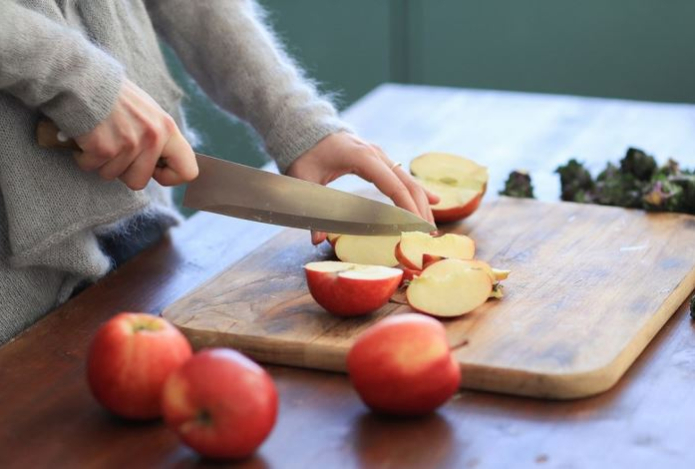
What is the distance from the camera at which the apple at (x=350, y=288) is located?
50.5 inches

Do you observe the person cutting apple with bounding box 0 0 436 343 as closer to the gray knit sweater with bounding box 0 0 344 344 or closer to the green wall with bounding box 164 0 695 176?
the gray knit sweater with bounding box 0 0 344 344

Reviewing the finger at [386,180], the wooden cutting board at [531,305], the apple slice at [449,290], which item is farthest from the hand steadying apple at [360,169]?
the apple slice at [449,290]

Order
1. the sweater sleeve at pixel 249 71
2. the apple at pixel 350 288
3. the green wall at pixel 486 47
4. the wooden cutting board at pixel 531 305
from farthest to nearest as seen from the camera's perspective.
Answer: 1. the green wall at pixel 486 47
2. the sweater sleeve at pixel 249 71
3. the apple at pixel 350 288
4. the wooden cutting board at pixel 531 305

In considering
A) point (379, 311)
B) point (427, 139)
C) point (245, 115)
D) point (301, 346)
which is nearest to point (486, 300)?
point (379, 311)

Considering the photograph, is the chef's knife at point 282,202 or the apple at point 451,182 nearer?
the chef's knife at point 282,202

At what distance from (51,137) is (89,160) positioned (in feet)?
0.18

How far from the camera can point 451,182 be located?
173cm

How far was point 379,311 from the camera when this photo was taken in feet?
4.39

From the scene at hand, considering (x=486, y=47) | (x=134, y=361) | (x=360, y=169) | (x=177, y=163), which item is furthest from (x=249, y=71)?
(x=486, y=47)

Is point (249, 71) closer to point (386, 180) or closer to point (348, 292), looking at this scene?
point (386, 180)

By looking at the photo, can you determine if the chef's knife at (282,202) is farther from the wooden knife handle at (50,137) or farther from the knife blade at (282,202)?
the wooden knife handle at (50,137)

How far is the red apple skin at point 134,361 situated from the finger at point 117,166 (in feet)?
0.97

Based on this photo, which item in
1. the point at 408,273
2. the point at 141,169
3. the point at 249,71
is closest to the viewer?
the point at 141,169

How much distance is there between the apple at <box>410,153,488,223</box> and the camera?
167 cm
